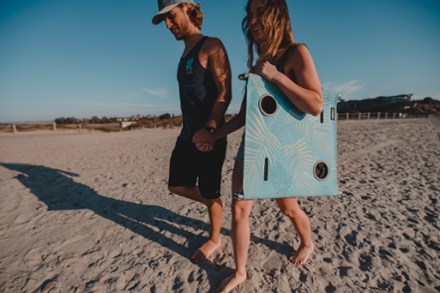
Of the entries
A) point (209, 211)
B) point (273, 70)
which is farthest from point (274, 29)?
point (209, 211)

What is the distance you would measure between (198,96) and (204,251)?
152 centimetres

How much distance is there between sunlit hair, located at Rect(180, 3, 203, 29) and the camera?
1716 mm

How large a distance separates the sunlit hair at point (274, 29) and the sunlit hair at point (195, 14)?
0.50 m

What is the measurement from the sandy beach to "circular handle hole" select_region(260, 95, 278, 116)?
4.69 feet

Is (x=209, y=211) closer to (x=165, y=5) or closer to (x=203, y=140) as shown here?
(x=203, y=140)

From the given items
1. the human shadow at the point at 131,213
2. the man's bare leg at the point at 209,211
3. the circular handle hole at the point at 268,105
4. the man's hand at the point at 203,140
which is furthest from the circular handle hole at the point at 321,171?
the human shadow at the point at 131,213

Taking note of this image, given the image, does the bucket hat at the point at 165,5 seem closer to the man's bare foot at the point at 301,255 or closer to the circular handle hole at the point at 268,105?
the circular handle hole at the point at 268,105

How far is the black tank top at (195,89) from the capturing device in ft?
5.42

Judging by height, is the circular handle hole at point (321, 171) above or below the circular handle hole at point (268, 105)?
below

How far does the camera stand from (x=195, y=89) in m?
1.69

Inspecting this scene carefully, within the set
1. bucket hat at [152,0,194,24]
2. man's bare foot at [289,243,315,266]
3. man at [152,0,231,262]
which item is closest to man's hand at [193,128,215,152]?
man at [152,0,231,262]

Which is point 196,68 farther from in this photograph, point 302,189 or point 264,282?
point 264,282

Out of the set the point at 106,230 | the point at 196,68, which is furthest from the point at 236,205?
the point at 106,230

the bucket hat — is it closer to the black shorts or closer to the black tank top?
the black tank top
